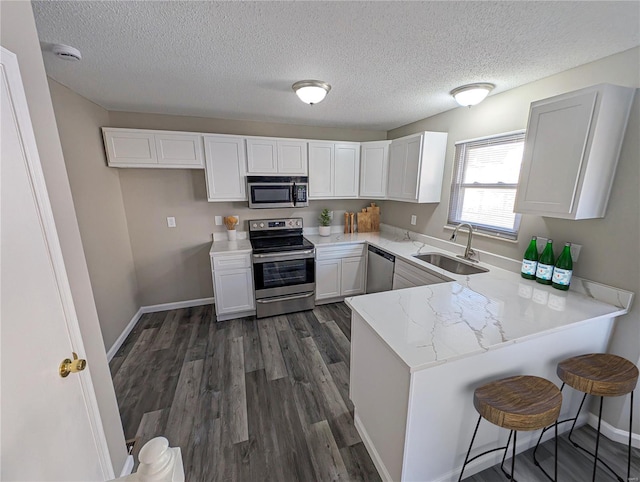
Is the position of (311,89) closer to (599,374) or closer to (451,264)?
(451,264)

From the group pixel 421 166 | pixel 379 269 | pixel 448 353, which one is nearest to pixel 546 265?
pixel 448 353

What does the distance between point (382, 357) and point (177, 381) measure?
1.82m

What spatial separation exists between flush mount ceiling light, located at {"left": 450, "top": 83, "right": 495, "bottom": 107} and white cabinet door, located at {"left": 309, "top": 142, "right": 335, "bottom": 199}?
161cm

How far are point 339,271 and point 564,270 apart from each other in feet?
7.24

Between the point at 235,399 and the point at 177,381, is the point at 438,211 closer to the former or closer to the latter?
the point at 235,399

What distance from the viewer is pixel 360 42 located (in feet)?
4.84

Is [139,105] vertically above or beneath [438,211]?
above

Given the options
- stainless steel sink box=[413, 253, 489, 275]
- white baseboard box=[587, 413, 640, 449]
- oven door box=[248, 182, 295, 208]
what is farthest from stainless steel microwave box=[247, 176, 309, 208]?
white baseboard box=[587, 413, 640, 449]

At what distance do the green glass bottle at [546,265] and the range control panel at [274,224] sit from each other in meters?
2.61

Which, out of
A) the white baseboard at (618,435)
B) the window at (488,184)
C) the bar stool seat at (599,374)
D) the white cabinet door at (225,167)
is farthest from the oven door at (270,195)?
the white baseboard at (618,435)

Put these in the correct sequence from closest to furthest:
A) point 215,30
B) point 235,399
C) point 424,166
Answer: point 215,30, point 235,399, point 424,166

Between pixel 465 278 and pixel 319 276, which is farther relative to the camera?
pixel 319 276

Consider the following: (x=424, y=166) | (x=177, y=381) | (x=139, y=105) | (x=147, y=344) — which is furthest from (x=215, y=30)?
(x=147, y=344)

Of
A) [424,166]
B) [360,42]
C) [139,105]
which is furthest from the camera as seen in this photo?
[424,166]
